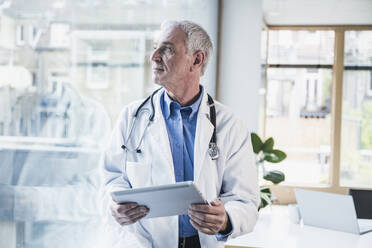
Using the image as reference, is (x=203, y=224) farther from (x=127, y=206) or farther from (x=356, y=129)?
(x=356, y=129)

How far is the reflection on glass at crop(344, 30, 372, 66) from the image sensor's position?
6.96 metres

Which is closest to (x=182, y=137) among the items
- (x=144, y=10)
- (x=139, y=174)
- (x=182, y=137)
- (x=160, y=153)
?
(x=182, y=137)

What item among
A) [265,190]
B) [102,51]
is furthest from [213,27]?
[102,51]

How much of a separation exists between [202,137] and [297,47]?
5914 millimetres

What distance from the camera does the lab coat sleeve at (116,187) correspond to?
1.65 meters

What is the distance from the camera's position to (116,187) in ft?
5.35

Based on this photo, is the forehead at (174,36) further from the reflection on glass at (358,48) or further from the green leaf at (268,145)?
the reflection on glass at (358,48)

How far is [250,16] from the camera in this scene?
188 inches

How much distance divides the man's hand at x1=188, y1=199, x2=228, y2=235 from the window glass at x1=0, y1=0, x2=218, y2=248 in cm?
57

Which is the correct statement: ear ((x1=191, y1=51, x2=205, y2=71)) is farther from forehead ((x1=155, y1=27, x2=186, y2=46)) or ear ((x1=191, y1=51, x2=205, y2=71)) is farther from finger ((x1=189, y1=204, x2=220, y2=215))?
finger ((x1=189, y1=204, x2=220, y2=215))

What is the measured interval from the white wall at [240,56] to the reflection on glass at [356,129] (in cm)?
282

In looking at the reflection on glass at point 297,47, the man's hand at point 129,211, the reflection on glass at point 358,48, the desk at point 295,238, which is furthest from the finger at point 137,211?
the reflection on glass at point 358,48

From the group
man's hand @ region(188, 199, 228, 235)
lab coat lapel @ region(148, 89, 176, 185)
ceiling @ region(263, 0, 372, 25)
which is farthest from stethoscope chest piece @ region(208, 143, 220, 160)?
ceiling @ region(263, 0, 372, 25)

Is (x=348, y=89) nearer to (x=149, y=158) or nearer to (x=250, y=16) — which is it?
(x=250, y=16)
